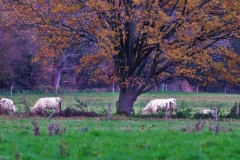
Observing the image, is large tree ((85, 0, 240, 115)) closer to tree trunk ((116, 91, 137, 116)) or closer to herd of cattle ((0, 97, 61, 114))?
tree trunk ((116, 91, 137, 116))

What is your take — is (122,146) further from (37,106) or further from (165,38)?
(37,106)

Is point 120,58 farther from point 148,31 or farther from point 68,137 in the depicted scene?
point 68,137

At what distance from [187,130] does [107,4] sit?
37.1 feet

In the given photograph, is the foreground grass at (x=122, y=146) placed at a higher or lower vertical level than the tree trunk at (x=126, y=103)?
lower

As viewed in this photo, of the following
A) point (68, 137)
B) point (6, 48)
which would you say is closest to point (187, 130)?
point (68, 137)

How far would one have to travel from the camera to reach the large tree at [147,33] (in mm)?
25281

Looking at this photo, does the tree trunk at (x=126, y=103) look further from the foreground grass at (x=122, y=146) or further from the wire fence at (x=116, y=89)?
the wire fence at (x=116, y=89)

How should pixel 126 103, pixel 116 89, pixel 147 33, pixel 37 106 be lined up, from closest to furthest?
pixel 147 33 < pixel 126 103 < pixel 37 106 < pixel 116 89

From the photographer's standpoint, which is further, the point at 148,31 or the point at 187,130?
the point at 148,31

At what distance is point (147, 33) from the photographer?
2539cm

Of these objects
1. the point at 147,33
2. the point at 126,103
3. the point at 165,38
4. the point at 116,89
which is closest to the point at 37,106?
the point at 126,103

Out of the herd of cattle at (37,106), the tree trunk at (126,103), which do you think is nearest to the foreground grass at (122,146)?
the herd of cattle at (37,106)

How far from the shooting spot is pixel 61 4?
2605 centimetres

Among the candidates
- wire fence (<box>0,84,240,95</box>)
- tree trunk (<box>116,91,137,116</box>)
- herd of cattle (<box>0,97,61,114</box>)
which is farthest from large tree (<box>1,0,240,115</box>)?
wire fence (<box>0,84,240,95</box>)
